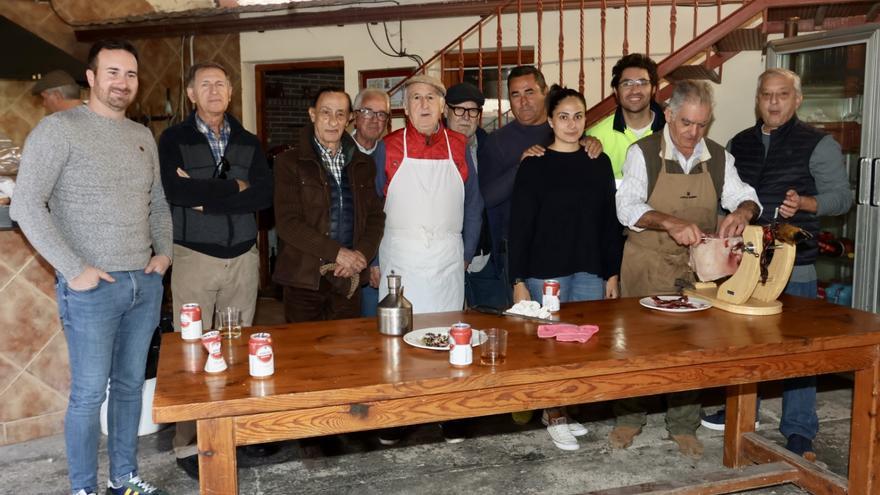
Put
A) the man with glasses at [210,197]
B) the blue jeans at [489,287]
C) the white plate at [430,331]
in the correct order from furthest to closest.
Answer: the blue jeans at [489,287], the man with glasses at [210,197], the white plate at [430,331]

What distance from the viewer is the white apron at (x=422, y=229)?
3.50 metres

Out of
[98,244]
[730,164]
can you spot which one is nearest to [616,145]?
[730,164]

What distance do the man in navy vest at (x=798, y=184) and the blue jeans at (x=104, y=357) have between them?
2808mm

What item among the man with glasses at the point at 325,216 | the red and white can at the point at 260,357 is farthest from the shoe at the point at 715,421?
the red and white can at the point at 260,357

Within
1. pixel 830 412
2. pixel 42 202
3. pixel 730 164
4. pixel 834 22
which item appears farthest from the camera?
pixel 834 22

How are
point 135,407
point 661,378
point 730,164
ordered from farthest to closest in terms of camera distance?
point 730,164
point 135,407
point 661,378

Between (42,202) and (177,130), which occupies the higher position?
(177,130)

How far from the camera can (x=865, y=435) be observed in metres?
2.85

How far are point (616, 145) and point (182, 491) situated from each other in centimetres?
259

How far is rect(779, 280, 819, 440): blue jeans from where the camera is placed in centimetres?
362

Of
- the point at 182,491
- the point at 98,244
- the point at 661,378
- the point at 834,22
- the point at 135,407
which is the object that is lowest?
the point at 182,491

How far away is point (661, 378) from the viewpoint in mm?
2459

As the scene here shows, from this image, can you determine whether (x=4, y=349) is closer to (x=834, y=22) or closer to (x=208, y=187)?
(x=208, y=187)

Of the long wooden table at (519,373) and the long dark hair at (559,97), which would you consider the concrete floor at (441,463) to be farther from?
A: the long dark hair at (559,97)
